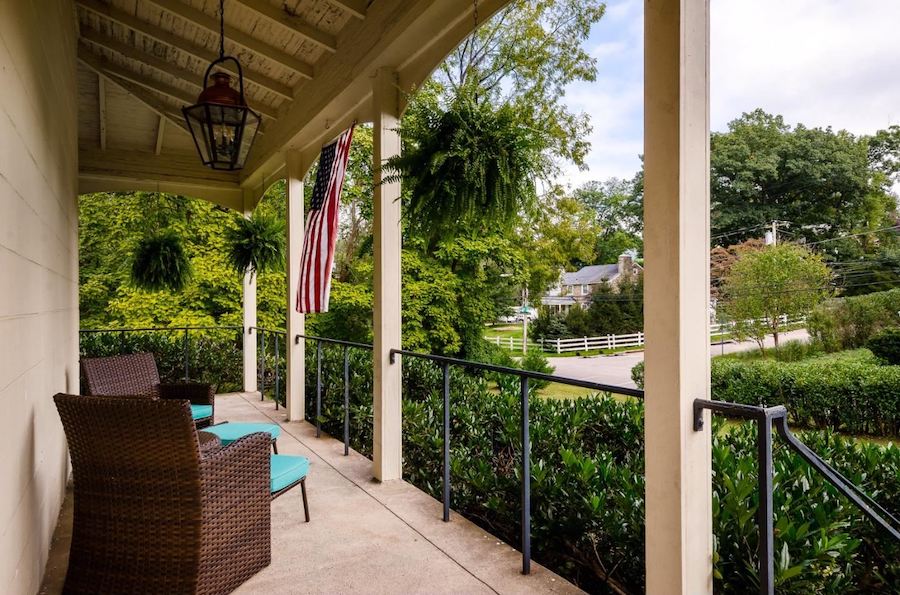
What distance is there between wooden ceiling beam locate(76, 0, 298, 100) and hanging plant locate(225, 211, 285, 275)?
1.42 metres

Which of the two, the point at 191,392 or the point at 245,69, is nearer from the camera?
the point at 191,392

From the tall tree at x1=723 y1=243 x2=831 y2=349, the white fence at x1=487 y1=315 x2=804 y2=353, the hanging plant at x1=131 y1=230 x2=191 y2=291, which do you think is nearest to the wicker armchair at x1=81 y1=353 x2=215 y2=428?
the hanging plant at x1=131 y1=230 x2=191 y2=291

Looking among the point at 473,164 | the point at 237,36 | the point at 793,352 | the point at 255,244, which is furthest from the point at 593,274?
the point at 473,164

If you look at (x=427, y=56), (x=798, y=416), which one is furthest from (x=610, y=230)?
(x=427, y=56)

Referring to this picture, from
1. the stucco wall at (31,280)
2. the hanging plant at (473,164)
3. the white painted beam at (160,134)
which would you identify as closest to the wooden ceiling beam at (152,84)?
the white painted beam at (160,134)

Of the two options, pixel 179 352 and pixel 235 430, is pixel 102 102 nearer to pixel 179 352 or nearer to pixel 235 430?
pixel 179 352

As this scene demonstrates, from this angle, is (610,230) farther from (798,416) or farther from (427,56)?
(427,56)

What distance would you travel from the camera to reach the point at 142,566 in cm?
210

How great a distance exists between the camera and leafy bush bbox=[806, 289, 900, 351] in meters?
12.7

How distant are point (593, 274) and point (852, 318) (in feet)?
49.3

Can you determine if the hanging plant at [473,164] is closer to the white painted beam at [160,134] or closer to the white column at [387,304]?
the white column at [387,304]

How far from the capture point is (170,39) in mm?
4445

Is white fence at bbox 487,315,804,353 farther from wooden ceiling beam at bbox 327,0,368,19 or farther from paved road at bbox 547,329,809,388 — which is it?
wooden ceiling beam at bbox 327,0,368,19

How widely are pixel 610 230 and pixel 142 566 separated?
1900 centimetres
